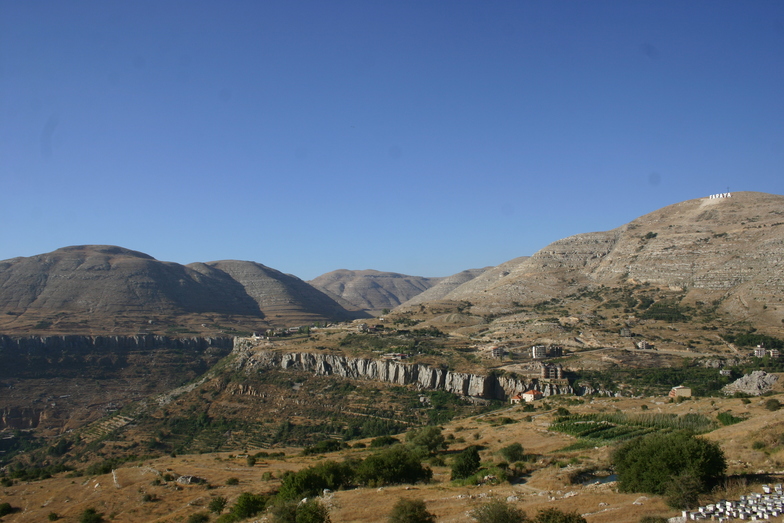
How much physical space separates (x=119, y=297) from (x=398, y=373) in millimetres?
99798

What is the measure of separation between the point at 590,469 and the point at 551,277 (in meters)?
102

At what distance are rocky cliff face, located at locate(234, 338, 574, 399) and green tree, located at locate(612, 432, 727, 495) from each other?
1570 inches

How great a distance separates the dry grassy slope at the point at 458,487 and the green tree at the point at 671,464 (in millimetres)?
595

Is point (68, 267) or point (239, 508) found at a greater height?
point (68, 267)

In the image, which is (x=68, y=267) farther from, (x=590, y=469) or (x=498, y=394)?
(x=590, y=469)

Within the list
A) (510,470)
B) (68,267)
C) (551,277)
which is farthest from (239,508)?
(68,267)

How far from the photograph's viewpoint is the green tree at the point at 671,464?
19.8 meters

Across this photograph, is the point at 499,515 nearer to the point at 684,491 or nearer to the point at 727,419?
the point at 684,491

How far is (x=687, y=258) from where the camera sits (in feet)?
335

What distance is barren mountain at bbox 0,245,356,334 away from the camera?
120 metres

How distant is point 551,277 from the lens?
407 ft

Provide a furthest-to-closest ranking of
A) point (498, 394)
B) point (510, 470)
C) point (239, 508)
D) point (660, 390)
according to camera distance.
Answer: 1. point (498, 394)
2. point (660, 390)
3. point (510, 470)
4. point (239, 508)

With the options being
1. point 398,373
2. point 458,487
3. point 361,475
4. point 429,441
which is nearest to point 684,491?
point 458,487

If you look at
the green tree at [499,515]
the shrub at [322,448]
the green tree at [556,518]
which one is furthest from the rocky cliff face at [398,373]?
the green tree at [556,518]
